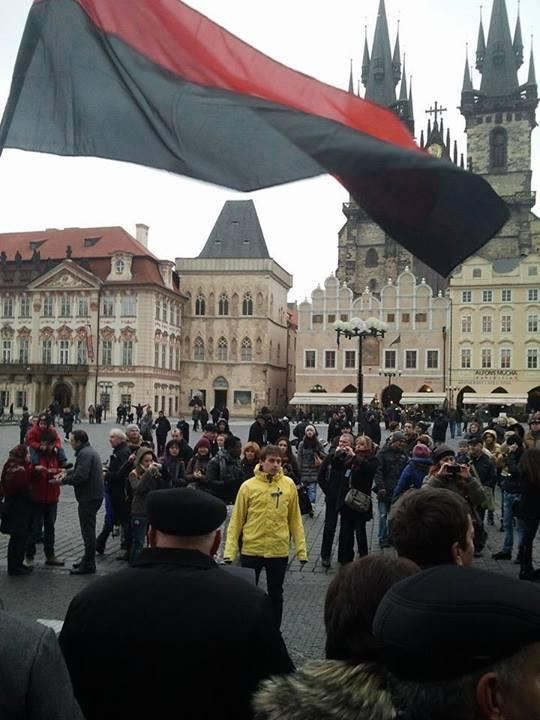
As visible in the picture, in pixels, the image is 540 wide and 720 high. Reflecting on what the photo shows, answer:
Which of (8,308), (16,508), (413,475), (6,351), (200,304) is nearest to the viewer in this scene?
(16,508)

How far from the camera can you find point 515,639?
1506mm

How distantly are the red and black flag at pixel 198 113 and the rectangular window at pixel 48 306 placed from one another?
6102 centimetres

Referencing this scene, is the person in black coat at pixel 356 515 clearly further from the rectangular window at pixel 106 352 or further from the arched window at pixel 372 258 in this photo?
the arched window at pixel 372 258

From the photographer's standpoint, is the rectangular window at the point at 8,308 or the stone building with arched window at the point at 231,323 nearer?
the rectangular window at the point at 8,308

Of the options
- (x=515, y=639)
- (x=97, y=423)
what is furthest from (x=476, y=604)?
(x=97, y=423)

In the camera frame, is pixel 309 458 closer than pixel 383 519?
No

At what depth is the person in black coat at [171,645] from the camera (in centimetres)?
238

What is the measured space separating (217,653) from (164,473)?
280 inches

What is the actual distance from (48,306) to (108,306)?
18.6 ft

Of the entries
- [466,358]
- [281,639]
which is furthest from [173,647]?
[466,358]

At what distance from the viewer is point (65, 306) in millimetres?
63469

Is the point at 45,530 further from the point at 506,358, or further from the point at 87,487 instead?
the point at 506,358

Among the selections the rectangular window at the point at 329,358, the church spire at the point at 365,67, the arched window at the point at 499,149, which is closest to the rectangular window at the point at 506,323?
the rectangular window at the point at 329,358

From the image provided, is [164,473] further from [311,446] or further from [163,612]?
[163,612]
